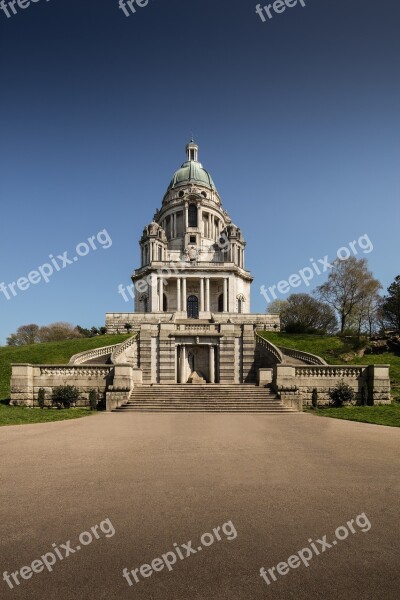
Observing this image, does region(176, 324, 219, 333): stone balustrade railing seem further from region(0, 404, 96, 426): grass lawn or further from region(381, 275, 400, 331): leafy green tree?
region(381, 275, 400, 331): leafy green tree

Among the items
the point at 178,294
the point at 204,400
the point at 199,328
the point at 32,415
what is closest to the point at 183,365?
the point at 199,328

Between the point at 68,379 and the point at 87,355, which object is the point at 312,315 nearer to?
the point at 87,355

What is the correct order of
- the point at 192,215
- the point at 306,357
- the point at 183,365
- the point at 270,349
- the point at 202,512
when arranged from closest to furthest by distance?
the point at 202,512
the point at 306,357
the point at 270,349
the point at 183,365
the point at 192,215

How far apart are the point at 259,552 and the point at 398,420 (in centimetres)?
1425

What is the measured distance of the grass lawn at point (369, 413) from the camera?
1579cm

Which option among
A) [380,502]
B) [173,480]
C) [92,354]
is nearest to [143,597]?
[173,480]

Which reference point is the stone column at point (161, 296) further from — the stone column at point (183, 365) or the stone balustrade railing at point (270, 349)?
the stone balustrade railing at point (270, 349)

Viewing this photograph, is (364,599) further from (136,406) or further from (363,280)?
(363,280)

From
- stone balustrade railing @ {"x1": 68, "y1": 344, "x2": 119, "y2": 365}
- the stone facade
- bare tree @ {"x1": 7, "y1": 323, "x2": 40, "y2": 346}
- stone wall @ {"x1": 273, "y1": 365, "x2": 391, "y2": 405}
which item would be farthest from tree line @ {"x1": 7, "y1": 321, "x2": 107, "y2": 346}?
stone wall @ {"x1": 273, "y1": 365, "x2": 391, "y2": 405}

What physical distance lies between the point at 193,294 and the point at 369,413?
49.9 m

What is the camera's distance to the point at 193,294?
6631cm

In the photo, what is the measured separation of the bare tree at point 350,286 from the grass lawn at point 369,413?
29392 millimetres

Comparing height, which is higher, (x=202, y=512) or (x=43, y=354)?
(x=43, y=354)

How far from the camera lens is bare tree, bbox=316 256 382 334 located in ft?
157
